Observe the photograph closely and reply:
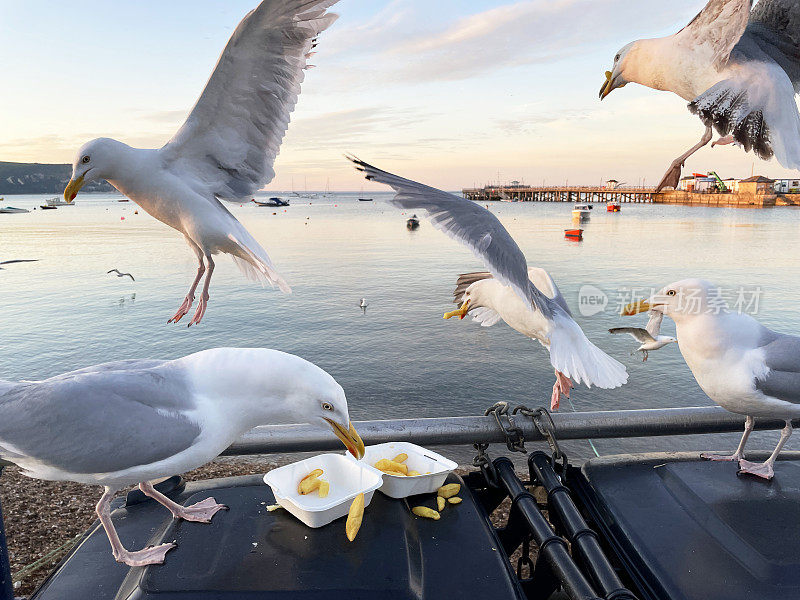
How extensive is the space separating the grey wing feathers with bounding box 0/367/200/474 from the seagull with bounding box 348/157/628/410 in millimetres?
1093

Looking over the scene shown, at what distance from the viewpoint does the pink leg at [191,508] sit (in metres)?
2.04

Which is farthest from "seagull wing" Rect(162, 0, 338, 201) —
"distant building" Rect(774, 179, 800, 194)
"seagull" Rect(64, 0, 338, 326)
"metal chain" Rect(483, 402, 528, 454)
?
"distant building" Rect(774, 179, 800, 194)

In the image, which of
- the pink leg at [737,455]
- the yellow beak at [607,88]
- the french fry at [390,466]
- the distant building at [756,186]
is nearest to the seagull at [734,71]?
the yellow beak at [607,88]

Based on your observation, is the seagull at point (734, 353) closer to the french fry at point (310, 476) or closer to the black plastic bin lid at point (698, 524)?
the black plastic bin lid at point (698, 524)

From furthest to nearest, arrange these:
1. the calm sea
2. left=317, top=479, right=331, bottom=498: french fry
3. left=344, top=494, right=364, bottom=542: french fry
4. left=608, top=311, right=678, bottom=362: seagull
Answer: the calm sea < left=608, top=311, right=678, bottom=362: seagull < left=317, top=479, right=331, bottom=498: french fry < left=344, top=494, right=364, bottom=542: french fry

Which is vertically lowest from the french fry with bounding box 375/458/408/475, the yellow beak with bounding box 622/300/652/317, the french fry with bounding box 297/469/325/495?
the french fry with bounding box 297/469/325/495

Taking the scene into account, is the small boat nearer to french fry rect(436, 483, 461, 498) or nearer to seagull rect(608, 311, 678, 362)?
french fry rect(436, 483, 461, 498)

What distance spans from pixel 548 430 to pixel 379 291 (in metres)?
→ 7.15

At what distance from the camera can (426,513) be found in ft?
6.84

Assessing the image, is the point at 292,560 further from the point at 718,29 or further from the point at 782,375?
the point at 782,375

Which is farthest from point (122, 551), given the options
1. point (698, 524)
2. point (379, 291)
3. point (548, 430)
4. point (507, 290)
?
point (379, 291)

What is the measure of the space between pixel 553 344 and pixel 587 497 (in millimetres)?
737

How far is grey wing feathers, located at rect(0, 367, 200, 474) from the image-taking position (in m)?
1.60

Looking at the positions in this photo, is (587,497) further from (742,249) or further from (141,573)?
(742,249)
